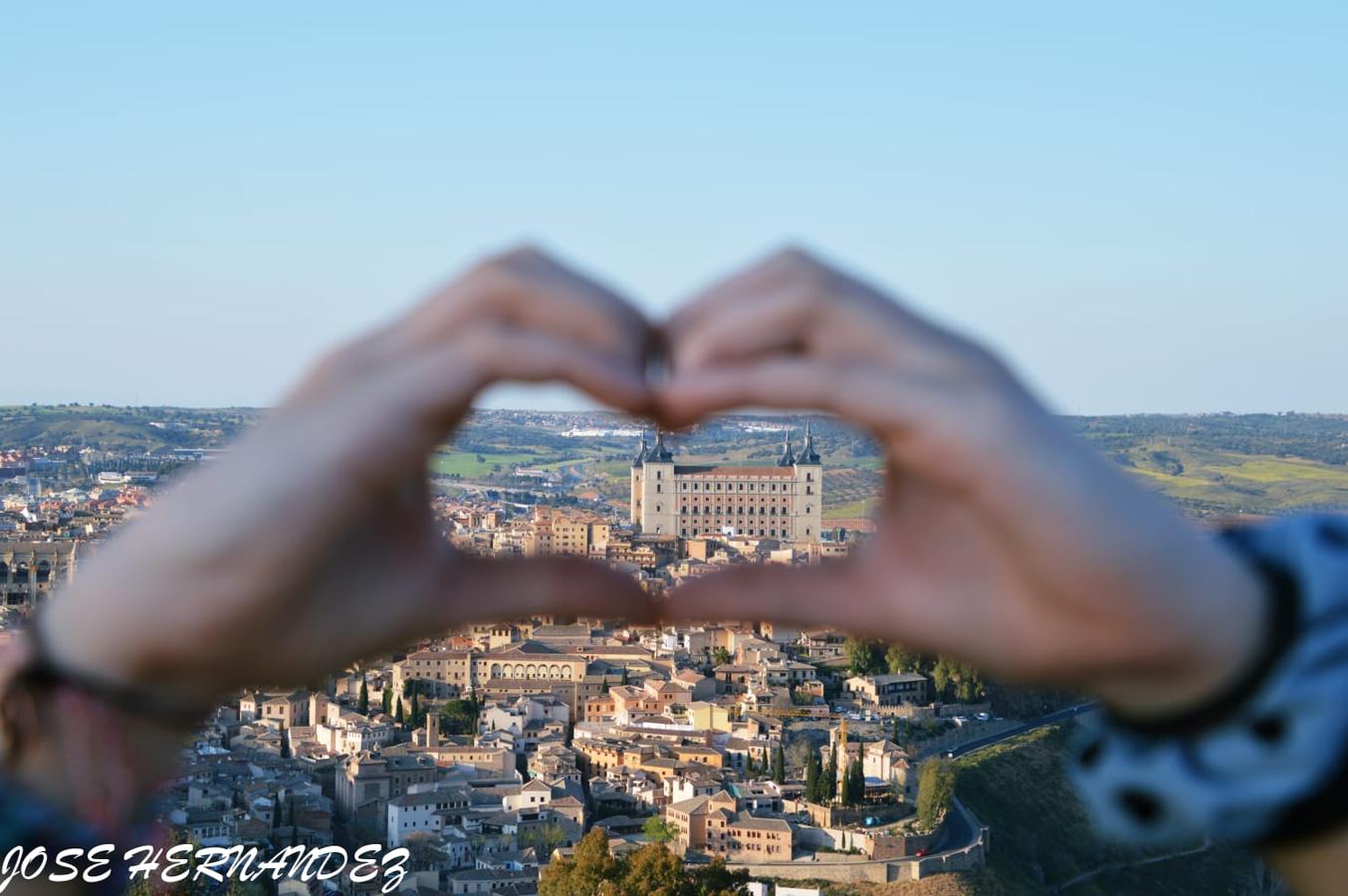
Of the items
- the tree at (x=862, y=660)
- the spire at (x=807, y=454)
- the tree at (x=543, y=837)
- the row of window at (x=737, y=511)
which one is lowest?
the tree at (x=543, y=837)

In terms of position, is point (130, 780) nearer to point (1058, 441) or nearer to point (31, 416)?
point (1058, 441)

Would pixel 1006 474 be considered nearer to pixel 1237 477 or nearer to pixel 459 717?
pixel 459 717

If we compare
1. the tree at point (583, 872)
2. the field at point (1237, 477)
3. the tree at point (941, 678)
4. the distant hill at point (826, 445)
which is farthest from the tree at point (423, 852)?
the field at point (1237, 477)

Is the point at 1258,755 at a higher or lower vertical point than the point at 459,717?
higher

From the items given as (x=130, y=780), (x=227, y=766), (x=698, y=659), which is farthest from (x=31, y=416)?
(x=130, y=780)

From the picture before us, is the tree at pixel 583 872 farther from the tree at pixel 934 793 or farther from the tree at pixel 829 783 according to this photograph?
the tree at pixel 934 793

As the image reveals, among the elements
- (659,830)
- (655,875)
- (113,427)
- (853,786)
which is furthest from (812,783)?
(113,427)

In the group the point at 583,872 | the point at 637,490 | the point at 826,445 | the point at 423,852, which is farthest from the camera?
the point at 826,445
